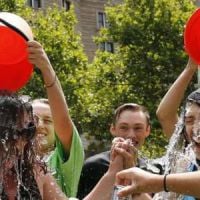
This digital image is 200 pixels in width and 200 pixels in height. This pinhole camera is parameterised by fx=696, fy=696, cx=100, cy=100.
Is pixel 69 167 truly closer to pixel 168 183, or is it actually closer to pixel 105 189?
pixel 105 189

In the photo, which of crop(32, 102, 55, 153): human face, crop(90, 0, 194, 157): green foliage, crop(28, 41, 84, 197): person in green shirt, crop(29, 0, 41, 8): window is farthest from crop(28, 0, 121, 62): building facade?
crop(28, 41, 84, 197): person in green shirt

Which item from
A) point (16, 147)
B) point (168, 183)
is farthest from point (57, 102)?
point (168, 183)

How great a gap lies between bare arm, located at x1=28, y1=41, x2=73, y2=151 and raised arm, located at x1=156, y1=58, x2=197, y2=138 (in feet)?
2.57

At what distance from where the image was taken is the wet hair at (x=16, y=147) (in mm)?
3193

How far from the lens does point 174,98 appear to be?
4.37 metres

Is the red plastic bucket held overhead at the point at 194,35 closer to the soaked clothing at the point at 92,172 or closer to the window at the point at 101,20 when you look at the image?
the soaked clothing at the point at 92,172

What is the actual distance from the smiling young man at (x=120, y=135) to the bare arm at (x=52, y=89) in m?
0.64

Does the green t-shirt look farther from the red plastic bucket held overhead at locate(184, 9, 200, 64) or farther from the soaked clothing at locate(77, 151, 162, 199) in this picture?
the red plastic bucket held overhead at locate(184, 9, 200, 64)

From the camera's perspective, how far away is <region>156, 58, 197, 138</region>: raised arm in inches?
171

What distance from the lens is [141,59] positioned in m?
23.9

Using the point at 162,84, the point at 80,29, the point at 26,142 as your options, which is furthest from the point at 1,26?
the point at 80,29

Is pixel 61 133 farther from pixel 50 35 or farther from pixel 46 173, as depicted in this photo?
pixel 50 35

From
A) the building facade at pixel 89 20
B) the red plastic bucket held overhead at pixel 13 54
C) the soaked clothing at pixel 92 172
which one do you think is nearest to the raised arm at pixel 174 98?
the soaked clothing at pixel 92 172

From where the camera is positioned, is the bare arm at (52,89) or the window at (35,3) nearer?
the bare arm at (52,89)
